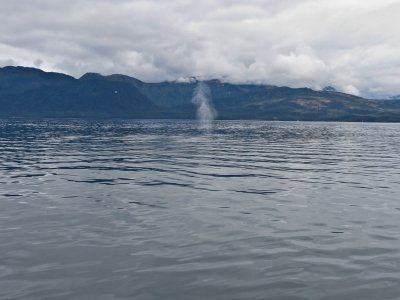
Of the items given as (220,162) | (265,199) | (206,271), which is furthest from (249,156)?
(206,271)

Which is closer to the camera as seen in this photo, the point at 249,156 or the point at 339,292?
the point at 339,292

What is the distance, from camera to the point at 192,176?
4147 centimetres

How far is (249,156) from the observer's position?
62.6 m

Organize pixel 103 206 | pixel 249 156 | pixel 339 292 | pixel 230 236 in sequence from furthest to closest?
pixel 249 156
pixel 103 206
pixel 230 236
pixel 339 292

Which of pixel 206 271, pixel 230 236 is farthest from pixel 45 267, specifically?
pixel 230 236

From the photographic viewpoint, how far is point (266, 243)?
780 inches

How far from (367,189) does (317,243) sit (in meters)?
17.3

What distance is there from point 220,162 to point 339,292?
130ft

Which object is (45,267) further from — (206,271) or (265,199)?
(265,199)

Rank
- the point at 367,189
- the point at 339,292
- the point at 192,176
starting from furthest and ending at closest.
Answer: the point at 192,176, the point at 367,189, the point at 339,292

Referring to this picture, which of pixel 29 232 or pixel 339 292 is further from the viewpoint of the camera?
pixel 29 232

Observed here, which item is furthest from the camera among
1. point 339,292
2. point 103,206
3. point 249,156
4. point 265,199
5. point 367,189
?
point 249,156

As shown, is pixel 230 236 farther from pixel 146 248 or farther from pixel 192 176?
pixel 192 176

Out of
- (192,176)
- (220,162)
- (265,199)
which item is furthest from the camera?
(220,162)
